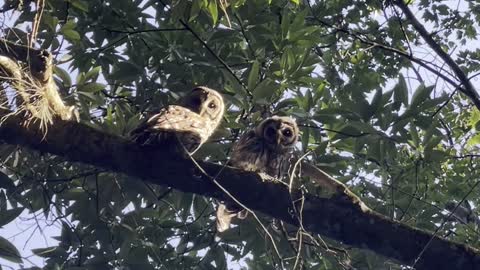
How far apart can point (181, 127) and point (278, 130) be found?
1.29 meters

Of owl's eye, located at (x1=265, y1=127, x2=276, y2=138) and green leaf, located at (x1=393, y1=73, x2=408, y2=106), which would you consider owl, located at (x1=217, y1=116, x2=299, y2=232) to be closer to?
owl's eye, located at (x1=265, y1=127, x2=276, y2=138)

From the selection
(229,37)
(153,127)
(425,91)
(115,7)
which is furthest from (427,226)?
(115,7)

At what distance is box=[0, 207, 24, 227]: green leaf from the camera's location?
164 inches

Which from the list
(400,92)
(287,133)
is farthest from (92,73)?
(400,92)

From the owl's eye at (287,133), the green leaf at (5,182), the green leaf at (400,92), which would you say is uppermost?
the green leaf at (400,92)

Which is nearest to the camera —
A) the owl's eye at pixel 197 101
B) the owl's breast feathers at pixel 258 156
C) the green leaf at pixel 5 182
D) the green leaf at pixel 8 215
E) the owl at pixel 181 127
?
the owl at pixel 181 127

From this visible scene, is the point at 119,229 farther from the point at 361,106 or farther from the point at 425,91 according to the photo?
the point at 425,91

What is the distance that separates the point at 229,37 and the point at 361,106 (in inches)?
39.7

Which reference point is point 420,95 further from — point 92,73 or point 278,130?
point 92,73

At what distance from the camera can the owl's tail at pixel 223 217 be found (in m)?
4.24

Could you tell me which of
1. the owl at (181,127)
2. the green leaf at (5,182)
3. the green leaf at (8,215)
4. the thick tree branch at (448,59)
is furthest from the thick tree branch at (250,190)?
the thick tree branch at (448,59)

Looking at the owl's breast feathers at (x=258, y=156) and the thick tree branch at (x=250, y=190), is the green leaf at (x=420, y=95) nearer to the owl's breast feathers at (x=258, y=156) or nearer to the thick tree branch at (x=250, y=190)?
the thick tree branch at (x=250, y=190)

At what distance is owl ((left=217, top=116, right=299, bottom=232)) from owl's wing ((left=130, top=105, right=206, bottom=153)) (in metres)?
0.85

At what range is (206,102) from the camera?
4727mm
